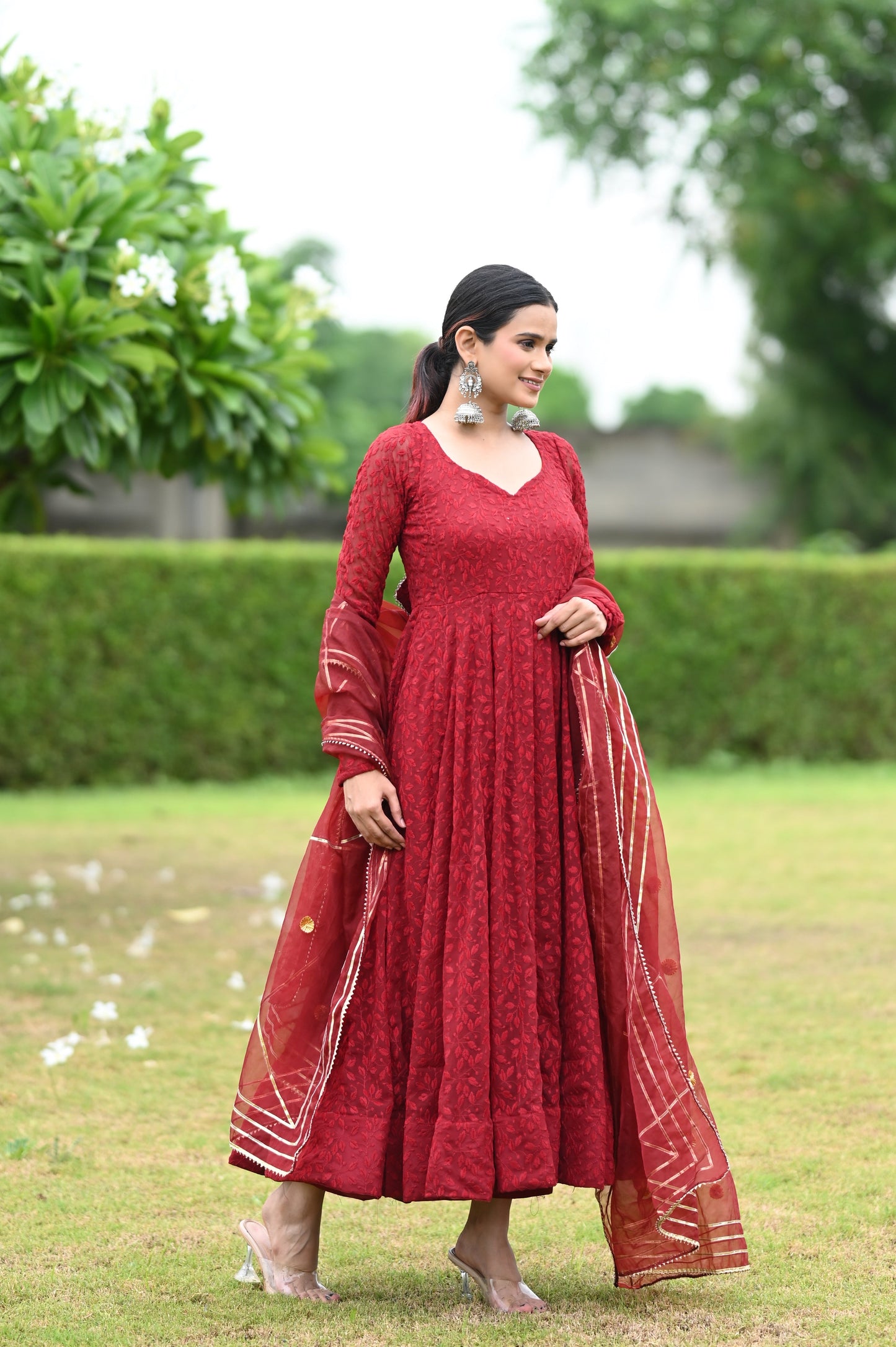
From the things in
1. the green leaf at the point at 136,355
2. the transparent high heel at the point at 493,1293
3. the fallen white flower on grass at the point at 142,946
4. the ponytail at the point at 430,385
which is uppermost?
the green leaf at the point at 136,355

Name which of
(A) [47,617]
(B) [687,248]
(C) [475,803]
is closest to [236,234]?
(C) [475,803]

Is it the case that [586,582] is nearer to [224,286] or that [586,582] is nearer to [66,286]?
[66,286]

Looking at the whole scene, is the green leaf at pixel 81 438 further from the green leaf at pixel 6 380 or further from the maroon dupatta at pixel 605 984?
the maroon dupatta at pixel 605 984

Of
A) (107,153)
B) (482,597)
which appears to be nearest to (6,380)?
(107,153)

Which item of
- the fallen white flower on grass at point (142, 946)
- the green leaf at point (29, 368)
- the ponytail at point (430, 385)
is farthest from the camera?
the fallen white flower on grass at point (142, 946)

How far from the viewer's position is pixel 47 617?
11.3 metres

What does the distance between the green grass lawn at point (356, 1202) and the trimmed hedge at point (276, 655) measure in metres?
3.35

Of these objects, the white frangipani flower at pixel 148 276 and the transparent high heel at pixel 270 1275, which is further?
the white frangipani flower at pixel 148 276

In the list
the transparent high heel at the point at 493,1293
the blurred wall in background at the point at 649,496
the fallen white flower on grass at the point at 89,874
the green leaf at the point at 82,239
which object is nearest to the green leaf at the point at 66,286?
the green leaf at the point at 82,239

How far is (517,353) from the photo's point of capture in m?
2.97

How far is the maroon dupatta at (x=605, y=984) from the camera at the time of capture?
9.38 feet

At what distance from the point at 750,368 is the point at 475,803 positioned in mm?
20211

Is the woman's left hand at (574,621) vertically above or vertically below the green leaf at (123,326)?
below

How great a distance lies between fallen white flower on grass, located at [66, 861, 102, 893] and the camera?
7461mm
